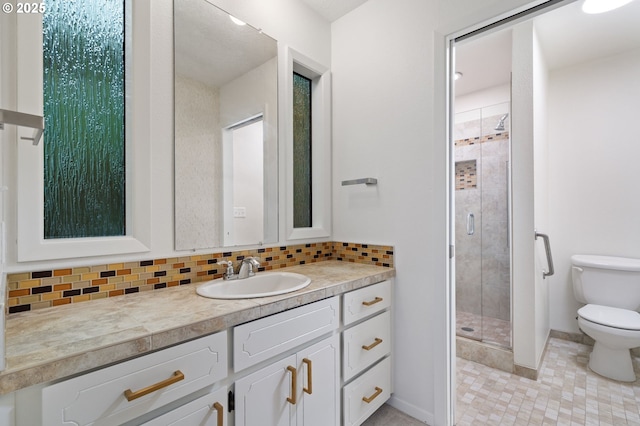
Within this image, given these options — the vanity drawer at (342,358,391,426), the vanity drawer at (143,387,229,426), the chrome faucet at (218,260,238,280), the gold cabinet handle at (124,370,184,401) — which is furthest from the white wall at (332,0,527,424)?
the gold cabinet handle at (124,370,184,401)

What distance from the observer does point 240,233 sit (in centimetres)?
164

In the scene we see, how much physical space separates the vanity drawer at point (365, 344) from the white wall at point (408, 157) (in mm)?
110

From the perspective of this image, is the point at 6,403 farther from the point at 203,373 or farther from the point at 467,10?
the point at 467,10

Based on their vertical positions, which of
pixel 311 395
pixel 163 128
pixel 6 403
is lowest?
pixel 311 395

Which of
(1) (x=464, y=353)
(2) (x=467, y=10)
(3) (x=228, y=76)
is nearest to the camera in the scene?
(2) (x=467, y=10)

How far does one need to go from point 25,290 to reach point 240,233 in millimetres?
859

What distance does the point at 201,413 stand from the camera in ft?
2.96

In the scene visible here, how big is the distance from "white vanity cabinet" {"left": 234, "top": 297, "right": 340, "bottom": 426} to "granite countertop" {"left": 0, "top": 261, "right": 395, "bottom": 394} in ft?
0.19

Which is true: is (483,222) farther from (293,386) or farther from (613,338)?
(293,386)

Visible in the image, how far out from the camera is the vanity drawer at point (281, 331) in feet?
3.30

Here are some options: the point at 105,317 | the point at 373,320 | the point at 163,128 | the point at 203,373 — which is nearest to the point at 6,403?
the point at 105,317

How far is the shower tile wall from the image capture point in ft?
9.21

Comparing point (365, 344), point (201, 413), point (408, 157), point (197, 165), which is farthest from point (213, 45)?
point (365, 344)

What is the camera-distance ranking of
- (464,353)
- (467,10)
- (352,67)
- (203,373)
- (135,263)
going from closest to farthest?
(203,373)
(135,263)
(467,10)
(352,67)
(464,353)
